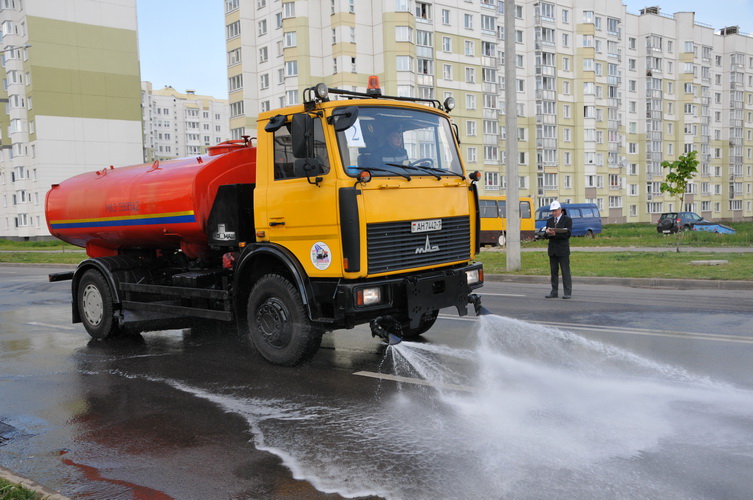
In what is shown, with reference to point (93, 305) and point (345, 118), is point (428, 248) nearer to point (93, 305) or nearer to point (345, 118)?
point (345, 118)

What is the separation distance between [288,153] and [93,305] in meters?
4.60

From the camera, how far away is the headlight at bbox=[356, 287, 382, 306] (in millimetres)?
6371

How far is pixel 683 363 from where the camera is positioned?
6.77m

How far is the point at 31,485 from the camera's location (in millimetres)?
4047

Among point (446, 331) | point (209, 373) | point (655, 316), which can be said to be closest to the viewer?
point (209, 373)

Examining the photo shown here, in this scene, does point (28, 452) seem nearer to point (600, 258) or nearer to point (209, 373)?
point (209, 373)

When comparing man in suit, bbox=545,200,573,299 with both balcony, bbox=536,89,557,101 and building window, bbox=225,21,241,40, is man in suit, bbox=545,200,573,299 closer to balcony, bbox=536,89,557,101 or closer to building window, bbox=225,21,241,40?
building window, bbox=225,21,241,40

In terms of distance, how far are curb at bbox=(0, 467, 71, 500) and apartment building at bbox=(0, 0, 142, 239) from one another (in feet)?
205

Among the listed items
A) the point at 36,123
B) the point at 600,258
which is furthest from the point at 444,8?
the point at 600,258

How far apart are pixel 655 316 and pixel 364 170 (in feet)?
19.1

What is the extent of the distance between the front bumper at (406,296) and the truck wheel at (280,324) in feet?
1.64

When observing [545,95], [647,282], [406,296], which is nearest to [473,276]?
[406,296]

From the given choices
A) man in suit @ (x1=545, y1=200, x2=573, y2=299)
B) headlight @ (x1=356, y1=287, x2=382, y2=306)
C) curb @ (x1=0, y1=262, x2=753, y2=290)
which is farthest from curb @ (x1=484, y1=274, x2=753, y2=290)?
headlight @ (x1=356, y1=287, x2=382, y2=306)

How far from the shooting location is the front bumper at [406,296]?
21.0ft
